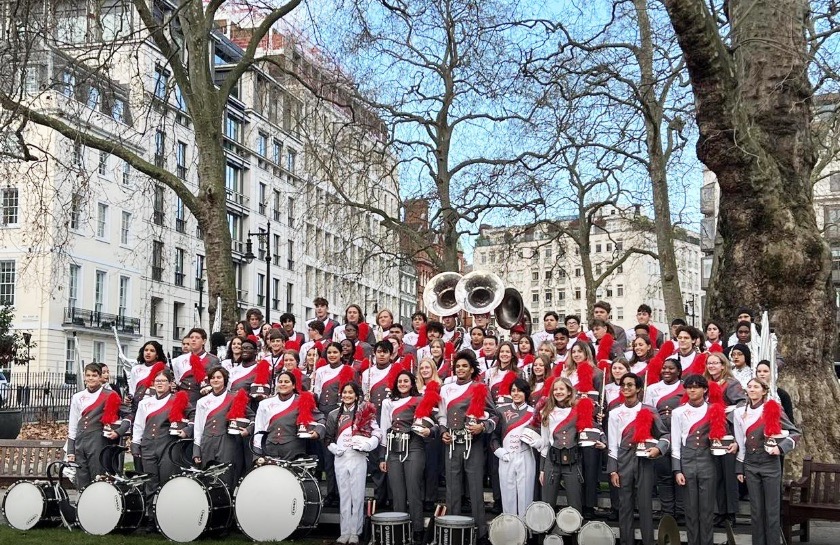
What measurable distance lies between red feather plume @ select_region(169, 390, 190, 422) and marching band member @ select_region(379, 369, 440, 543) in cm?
241

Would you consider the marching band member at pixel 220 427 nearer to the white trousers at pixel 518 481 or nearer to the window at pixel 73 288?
the white trousers at pixel 518 481

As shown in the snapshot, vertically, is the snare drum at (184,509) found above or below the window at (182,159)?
below

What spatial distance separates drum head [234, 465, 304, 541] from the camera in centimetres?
1051

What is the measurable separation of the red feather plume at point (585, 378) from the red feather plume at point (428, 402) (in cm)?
163

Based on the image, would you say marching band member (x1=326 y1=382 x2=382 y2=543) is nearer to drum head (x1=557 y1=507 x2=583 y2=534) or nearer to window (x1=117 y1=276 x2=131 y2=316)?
drum head (x1=557 y1=507 x2=583 y2=534)

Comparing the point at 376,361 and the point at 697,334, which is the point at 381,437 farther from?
the point at 697,334

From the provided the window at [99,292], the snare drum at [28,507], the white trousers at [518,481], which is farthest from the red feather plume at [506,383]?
the window at [99,292]

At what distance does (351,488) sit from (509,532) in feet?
6.40

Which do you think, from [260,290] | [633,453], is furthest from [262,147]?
[633,453]

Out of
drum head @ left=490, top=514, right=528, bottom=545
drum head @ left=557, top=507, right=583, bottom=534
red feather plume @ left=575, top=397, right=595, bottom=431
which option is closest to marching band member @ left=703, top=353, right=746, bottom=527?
red feather plume @ left=575, top=397, right=595, bottom=431

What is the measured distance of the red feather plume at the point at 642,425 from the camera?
10.5 m

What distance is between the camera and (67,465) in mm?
12250

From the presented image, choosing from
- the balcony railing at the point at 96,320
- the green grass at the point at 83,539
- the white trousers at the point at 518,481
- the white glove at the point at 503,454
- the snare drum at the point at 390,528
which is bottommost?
the green grass at the point at 83,539

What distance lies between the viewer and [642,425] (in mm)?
10547
